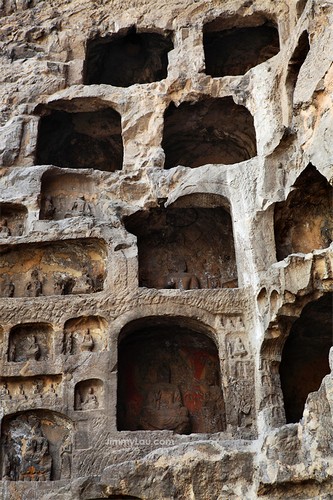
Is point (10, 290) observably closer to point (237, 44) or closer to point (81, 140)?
point (81, 140)

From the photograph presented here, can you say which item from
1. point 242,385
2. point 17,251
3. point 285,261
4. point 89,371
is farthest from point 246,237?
point 17,251

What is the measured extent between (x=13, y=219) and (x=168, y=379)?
5555 millimetres

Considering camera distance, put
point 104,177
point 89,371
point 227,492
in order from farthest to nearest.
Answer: point 104,177 → point 89,371 → point 227,492

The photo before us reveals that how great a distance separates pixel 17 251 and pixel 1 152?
9.16 ft

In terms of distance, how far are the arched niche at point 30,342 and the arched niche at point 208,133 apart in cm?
649

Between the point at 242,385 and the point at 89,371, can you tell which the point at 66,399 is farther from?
the point at 242,385

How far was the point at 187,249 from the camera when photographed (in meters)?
17.6

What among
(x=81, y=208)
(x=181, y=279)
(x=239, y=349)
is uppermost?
(x=81, y=208)

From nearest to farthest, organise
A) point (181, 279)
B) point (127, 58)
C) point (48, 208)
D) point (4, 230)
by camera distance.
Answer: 1. point (4, 230)
2. point (48, 208)
3. point (181, 279)
4. point (127, 58)

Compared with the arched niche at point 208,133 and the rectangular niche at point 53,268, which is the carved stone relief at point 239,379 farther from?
the arched niche at point 208,133

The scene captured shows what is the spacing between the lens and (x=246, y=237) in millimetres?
14742

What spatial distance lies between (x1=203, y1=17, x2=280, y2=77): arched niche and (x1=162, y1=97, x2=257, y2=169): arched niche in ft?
7.48

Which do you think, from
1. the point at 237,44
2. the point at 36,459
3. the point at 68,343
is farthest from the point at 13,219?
the point at 237,44

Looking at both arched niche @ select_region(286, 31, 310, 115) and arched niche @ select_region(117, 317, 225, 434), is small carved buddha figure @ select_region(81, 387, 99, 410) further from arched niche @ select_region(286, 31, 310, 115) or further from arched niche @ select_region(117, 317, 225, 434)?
arched niche @ select_region(286, 31, 310, 115)
